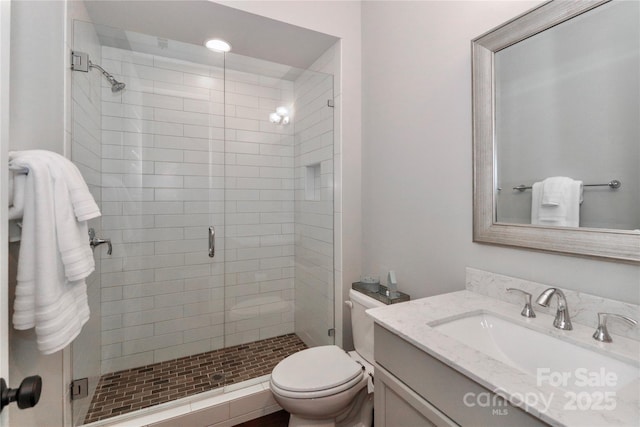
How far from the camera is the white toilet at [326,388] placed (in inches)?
51.2

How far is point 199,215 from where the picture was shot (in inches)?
85.3

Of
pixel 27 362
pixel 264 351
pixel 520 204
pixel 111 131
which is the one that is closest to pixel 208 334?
pixel 264 351

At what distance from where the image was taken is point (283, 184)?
7.98ft

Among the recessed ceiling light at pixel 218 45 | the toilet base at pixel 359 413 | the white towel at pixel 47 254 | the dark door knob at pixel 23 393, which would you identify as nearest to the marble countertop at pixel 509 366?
the toilet base at pixel 359 413

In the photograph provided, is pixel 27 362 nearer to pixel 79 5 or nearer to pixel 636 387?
pixel 79 5

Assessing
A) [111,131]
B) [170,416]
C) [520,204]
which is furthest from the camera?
[111,131]

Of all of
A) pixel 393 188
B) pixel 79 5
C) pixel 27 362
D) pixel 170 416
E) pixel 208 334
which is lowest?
pixel 170 416

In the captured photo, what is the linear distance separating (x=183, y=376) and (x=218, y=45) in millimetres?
2419

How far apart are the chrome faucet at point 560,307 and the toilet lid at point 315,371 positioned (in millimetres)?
875

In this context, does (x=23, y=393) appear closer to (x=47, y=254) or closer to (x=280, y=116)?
(x=47, y=254)

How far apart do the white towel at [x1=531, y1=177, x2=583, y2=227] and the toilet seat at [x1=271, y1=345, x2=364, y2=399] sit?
107 cm

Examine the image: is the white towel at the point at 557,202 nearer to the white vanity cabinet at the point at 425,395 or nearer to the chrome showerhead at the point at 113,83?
the white vanity cabinet at the point at 425,395

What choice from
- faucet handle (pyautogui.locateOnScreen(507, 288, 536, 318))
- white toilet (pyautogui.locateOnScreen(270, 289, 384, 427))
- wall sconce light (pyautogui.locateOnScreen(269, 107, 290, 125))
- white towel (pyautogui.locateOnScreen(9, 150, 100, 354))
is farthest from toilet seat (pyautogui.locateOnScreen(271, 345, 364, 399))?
wall sconce light (pyautogui.locateOnScreen(269, 107, 290, 125))

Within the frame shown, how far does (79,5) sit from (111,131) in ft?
2.29
